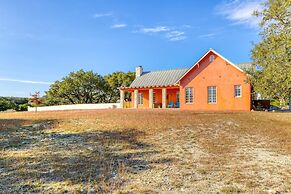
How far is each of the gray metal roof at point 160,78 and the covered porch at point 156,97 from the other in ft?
2.00

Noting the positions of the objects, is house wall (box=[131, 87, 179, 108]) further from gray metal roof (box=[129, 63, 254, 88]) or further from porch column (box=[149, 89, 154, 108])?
porch column (box=[149, 89, 154, 108])

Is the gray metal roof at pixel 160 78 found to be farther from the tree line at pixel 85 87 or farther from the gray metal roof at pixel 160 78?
the tree line at pixel 85 87

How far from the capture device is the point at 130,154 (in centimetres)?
814

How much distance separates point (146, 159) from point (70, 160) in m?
2.45

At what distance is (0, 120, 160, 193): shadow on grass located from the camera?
5719 mm

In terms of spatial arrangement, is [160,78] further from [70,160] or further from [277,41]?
[70,160]

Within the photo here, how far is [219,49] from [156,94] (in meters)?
10.5

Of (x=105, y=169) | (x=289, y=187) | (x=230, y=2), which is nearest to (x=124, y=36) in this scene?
(x=230, y=2)

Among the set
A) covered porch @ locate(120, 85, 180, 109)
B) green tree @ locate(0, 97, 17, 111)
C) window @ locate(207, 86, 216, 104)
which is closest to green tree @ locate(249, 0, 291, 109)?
window @ locate(207, 86, 216, 104)

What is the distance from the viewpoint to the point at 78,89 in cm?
4628

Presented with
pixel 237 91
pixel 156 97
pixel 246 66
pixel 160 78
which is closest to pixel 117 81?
pixel 156 97

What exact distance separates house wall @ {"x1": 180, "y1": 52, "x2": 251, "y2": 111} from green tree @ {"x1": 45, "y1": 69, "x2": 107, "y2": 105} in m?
24.6

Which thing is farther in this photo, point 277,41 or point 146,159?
point 277,41

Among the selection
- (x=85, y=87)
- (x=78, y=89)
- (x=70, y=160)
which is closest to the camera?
(x=70, y=160)
